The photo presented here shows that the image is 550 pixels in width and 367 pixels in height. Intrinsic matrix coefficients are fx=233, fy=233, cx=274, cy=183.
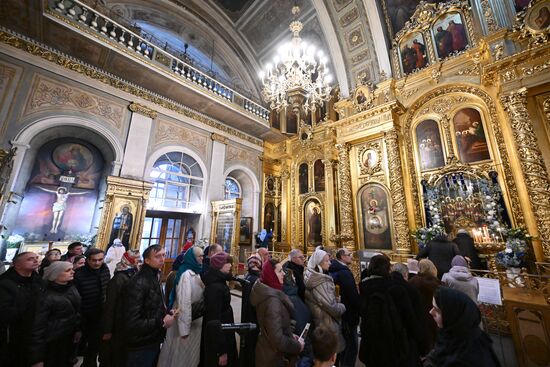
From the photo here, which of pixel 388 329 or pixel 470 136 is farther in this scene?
pixel 470 136

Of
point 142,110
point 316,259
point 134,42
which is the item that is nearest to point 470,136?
point 316,259

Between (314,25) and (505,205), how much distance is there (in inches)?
347

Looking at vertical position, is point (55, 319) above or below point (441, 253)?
below

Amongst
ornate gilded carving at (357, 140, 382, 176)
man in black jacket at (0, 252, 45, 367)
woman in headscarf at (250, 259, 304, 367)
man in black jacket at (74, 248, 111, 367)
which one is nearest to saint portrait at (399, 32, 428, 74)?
ornate gilded carving at (357, 140, 382, 176)

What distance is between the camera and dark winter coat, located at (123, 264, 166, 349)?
177 cm

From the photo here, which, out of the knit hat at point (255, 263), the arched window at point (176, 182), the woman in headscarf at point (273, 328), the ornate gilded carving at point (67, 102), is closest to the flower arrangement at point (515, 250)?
the knit hat at point (255, 263)

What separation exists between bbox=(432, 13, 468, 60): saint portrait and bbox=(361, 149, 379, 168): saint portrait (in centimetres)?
352

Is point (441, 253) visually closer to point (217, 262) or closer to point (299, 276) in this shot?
point (299, 276)

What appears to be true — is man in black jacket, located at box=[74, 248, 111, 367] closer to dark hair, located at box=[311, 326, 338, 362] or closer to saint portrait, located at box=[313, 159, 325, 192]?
dark hair, located at box=[311, 326, 338, 362]

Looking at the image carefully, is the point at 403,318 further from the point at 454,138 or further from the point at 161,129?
the point at 161,129

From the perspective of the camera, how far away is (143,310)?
1.85 metres

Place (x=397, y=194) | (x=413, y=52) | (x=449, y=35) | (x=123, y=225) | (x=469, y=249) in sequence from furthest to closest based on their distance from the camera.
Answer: (x=413, y=52), (x=449, y=35), (x=397, y=194), (x=123, y=225), (x=469, y=249)

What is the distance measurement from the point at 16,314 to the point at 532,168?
856 centimetres

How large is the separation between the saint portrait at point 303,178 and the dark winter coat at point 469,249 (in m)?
5.61
